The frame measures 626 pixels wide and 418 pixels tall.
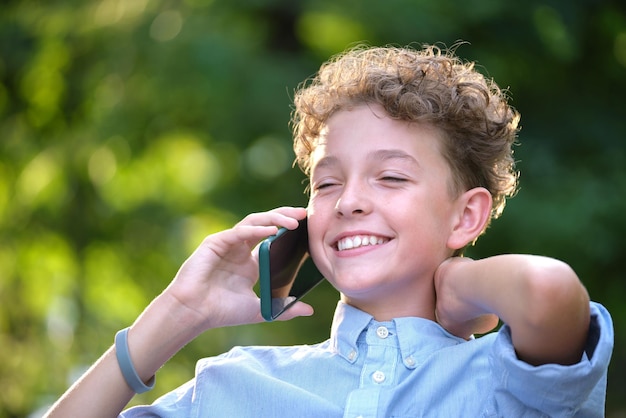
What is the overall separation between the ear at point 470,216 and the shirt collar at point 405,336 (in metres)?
0.20

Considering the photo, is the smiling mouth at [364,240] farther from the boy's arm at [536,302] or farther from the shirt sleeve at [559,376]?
the shirt sleeve at [559,376]

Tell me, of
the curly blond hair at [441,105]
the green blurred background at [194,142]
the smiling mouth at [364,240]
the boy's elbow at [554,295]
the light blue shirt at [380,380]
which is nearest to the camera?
the boy's elbow at [554,295]

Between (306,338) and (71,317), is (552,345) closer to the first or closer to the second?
(306,338)

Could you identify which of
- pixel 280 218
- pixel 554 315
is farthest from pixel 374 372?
pixel 554 315

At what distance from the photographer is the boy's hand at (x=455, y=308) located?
187 cm

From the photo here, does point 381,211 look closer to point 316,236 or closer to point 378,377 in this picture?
point 316,236

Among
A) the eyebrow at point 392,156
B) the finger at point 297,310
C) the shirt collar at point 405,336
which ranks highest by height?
the eyebrow at point 392,156

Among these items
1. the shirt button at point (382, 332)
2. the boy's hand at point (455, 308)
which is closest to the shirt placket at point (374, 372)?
the shirt button at point (382, 332)

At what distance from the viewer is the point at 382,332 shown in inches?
77.7

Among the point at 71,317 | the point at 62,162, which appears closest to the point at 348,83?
the point at 62,162

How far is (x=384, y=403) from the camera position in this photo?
1841 mm

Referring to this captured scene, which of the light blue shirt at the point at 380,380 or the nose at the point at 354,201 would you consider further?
the nose at the point at 354,201

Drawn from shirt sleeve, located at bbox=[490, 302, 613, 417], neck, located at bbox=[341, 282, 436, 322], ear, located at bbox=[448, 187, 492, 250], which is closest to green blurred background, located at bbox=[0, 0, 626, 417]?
ear, located at bbox=[448, 187, 492, 250]

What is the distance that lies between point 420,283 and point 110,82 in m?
4.31
